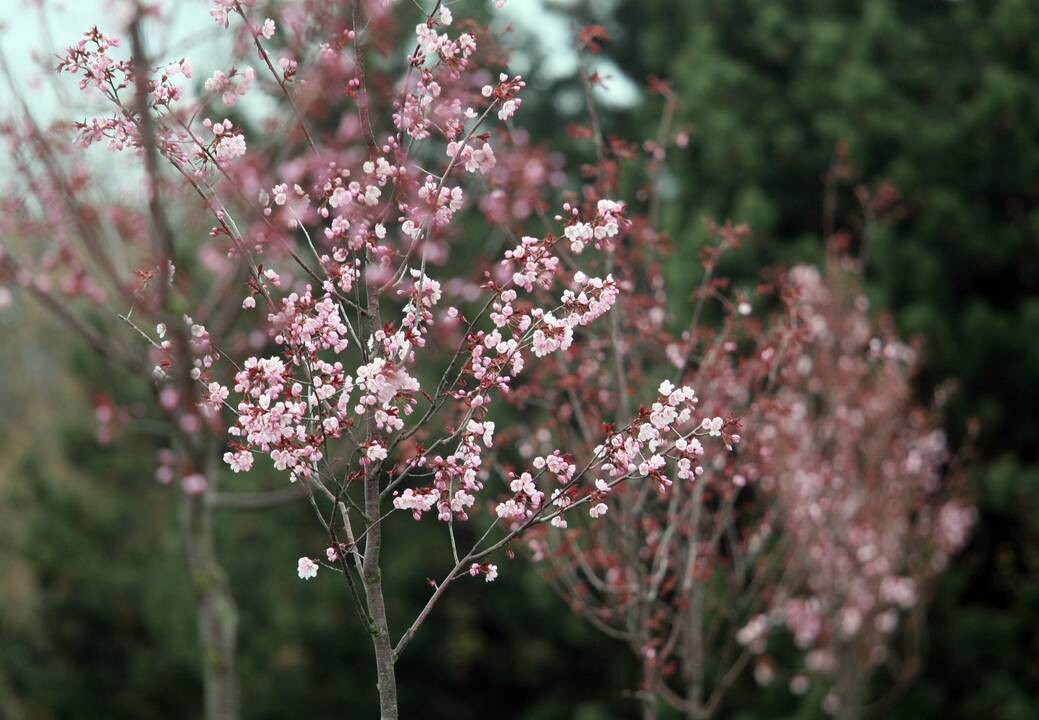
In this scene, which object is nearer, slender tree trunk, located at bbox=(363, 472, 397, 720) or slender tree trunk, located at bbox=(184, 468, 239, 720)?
slender tree trunk, located at bbox=(363, 472, 397, 720)

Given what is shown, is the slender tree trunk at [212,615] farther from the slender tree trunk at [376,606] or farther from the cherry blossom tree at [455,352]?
the slender tree trunk at [376,606]

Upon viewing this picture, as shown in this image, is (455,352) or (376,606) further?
(455,352)

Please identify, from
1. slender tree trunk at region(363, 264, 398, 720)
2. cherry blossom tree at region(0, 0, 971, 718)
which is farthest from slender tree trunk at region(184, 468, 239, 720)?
slender tree trunk at region(363, 264, 398, 720)

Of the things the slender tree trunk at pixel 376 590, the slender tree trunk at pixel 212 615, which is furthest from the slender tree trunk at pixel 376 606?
the slender tree trunk at pixel 212 615

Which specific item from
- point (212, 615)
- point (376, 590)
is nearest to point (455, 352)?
point (376, 590)

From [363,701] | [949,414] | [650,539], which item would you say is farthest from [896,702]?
[650,539]

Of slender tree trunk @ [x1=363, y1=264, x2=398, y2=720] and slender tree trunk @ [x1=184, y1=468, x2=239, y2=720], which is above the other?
slender tree trunk @ [x1=184, y1=468, x2=239, y2=720]

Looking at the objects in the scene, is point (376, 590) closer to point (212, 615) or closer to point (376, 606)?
point (376, 606)

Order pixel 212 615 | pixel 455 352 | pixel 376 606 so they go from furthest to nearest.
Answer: pixel 212 615 → pixel 455 352 → pixel 376 606

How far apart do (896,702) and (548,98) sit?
8.10 m

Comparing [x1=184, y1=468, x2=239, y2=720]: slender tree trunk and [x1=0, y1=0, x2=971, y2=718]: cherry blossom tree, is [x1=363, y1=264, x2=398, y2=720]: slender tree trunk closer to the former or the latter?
[x1=0, y1=0, x2=971, y2=718]: cherry blossom tree

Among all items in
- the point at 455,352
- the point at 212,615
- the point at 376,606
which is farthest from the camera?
the point at 212,615

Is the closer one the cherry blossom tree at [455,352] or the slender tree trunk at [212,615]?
the cherry blossom tree at [455,352]

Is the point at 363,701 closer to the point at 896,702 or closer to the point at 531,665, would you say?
the point at 531,665
